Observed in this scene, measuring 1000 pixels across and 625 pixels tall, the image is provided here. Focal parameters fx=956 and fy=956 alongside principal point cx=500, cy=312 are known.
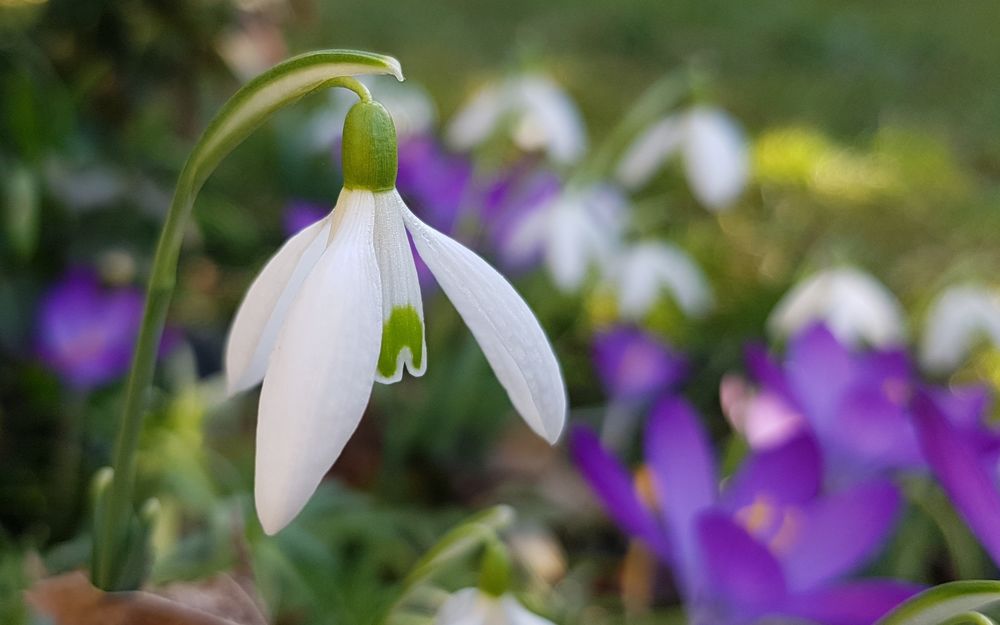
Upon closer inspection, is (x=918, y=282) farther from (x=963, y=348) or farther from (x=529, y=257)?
(x=529, y=257)

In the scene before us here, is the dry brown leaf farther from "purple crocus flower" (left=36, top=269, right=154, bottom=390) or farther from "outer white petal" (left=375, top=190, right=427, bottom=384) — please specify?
"purple crocus flower" (left=36, top=269, right=154, bottom=390)

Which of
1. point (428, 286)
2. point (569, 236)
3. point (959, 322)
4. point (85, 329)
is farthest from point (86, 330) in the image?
point (959, 322)

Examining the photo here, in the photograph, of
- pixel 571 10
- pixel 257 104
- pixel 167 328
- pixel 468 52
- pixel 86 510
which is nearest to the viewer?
pixel 257 104

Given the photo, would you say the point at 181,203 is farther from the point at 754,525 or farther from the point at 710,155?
the point at 710,155

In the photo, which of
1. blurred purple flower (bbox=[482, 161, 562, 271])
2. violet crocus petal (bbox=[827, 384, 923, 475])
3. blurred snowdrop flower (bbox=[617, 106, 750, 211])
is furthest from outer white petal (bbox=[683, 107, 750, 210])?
violet crocus petal (bbox=[827, 384, 923, 475])

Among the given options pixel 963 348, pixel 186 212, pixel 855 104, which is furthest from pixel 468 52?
pixel 186 212

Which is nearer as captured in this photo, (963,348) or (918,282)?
(963,348)
